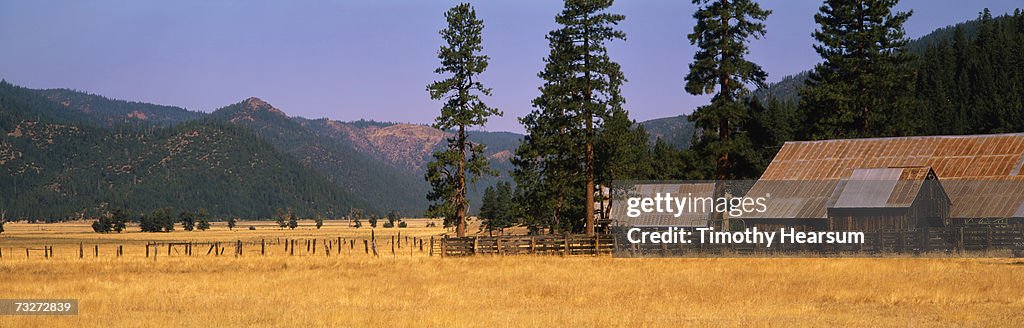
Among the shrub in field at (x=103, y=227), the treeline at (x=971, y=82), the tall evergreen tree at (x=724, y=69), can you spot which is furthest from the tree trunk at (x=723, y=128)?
the shrub in field at (x=103, y=227)

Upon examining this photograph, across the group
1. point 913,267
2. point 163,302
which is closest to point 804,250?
point 913,267

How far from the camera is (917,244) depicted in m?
51.1

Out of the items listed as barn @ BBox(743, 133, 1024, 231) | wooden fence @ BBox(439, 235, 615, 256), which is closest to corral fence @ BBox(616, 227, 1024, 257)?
barn @ BBox(743, 133, 1024, 231)

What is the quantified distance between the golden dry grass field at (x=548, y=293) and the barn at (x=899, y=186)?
252 inches

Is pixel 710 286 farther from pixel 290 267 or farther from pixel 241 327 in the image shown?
pixel 290 267

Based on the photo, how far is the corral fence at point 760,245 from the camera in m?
50.9

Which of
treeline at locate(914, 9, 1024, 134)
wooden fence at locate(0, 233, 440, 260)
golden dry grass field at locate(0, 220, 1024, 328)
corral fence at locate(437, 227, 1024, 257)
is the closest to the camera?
golden dry grass field at locate(0, 220, 1024, 328)

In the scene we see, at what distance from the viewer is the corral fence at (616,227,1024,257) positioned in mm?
50750

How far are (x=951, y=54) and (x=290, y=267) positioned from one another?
12380 centimetres

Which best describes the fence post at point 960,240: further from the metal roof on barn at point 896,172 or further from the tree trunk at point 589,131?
the tree trunk at point 589,131

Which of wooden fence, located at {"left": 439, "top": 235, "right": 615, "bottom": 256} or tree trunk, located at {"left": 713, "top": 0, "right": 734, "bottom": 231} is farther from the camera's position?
tree trunk, located at {"left": 713, "top": 0, "right": 734, "bottom": 231}

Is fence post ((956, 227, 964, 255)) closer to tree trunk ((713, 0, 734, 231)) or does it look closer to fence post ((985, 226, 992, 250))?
fence post ((985, 226, 992, 250))

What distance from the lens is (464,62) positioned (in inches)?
2562

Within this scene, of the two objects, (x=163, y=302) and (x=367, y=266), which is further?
(x=367, y=266)
